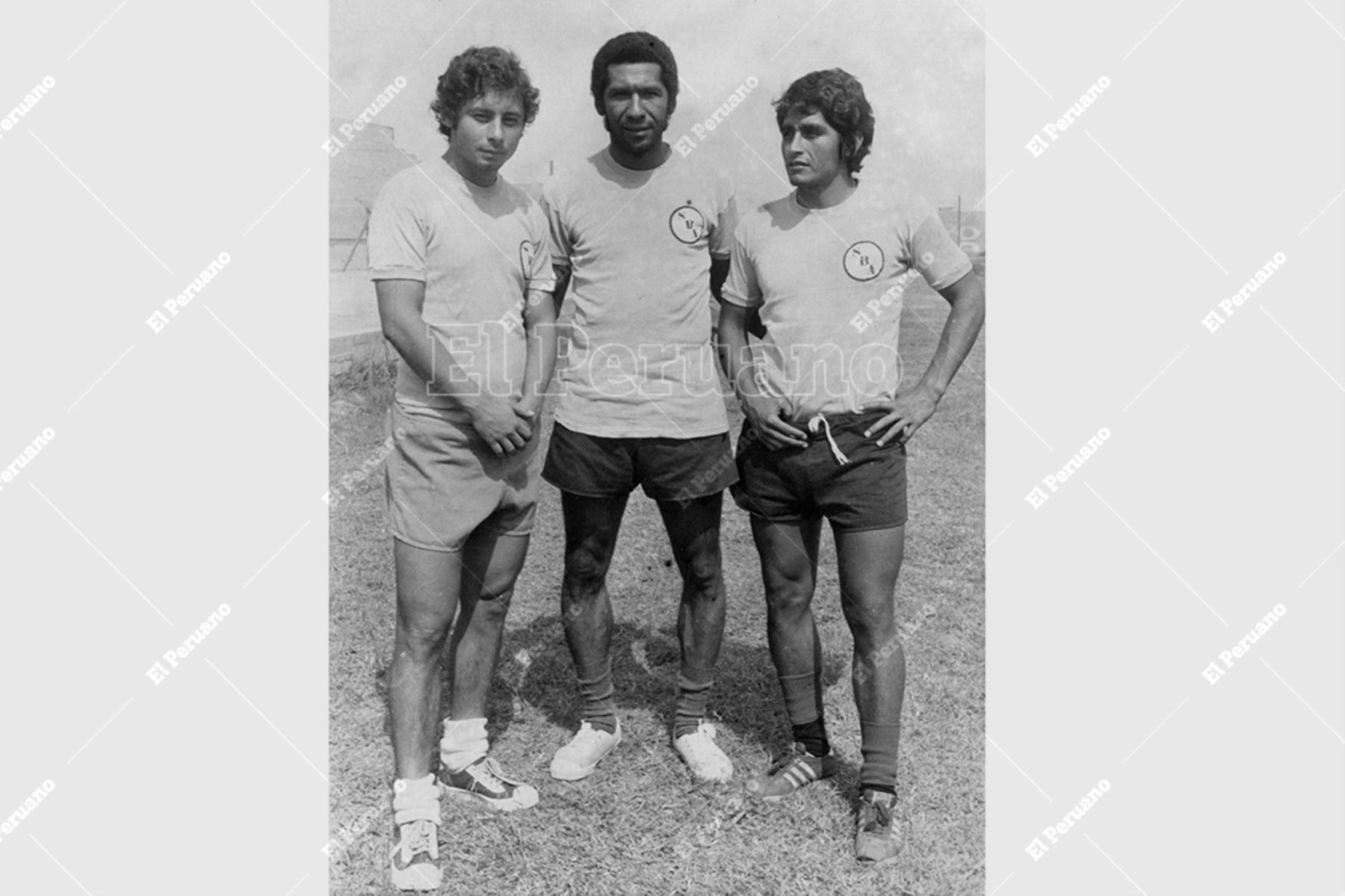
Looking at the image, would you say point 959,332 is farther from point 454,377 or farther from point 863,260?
point 454,377


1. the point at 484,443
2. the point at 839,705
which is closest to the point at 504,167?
the point at 484,443

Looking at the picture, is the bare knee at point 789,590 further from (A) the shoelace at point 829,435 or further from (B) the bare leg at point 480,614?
(B) the bare leg at point 480,614

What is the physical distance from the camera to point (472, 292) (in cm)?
319

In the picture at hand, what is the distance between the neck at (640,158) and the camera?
3.36 metres

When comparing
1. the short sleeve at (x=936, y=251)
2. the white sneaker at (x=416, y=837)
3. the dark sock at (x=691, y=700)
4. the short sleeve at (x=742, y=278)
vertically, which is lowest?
the white sneaker at (x=416, y=837)

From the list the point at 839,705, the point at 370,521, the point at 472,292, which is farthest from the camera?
the point at 839,705

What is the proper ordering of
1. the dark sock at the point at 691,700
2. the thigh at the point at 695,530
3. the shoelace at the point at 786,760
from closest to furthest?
the thigh at the point at 695,530, the shoelace at the point at 786,760, the dark sock at the point at 691,700

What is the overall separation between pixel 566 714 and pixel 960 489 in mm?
1471

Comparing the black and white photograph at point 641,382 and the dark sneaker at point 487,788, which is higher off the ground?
the black and white photograph at point 641,382

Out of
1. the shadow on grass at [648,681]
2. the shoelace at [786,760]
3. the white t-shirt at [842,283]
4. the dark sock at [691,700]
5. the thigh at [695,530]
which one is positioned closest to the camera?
the white t-shirt at [842,283]

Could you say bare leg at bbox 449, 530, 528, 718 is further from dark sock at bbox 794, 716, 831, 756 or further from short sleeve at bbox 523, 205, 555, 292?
dark sock at bbox 794, 716, 831, 756

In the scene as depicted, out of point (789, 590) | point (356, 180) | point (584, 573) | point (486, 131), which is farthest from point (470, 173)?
point (789, 590)

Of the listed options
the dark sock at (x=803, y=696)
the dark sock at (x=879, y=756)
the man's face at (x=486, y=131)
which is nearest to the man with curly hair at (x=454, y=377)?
the man's face at (x=486, y=131)

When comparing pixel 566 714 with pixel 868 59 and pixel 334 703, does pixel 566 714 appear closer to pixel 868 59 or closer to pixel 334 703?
pixel 334 703
